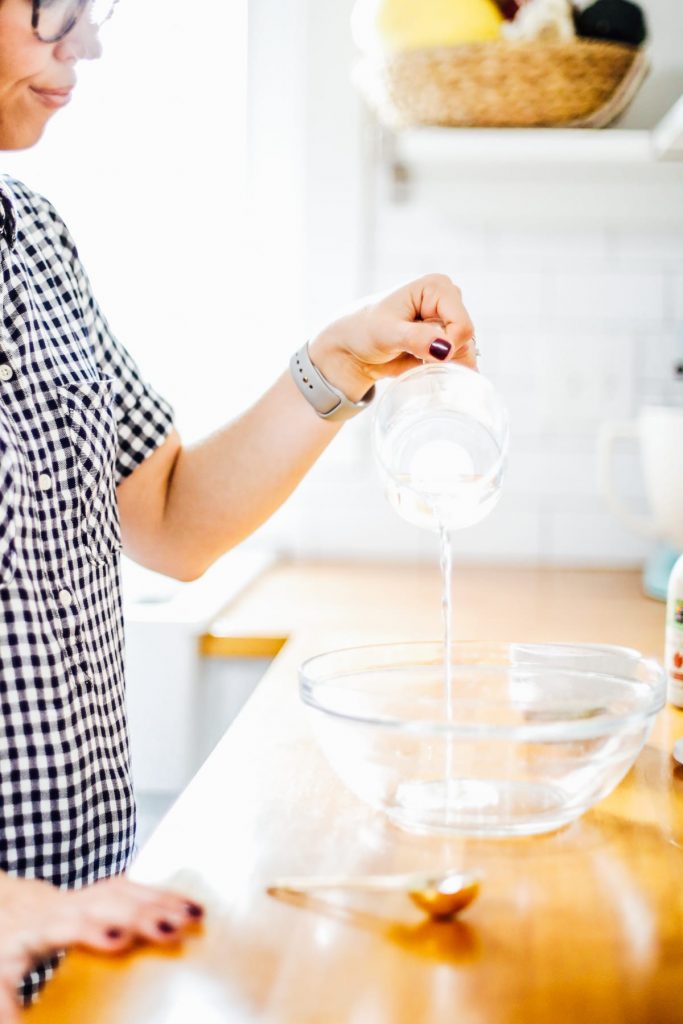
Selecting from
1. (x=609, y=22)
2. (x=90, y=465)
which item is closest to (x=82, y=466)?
(x=90, y=465)

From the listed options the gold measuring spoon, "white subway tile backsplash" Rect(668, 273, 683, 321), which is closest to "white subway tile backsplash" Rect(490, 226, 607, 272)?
"white subway tile backsplash" Rect(668, 273, 683, 321)

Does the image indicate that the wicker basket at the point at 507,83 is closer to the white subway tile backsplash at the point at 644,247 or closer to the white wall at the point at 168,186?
the white subway tile backsplash at the point at 644,247

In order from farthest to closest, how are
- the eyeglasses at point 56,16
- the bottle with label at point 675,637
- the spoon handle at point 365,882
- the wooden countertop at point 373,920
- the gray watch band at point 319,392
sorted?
the gray watch band at point 319,392, the bottle with label at point 675,637, the eyeglasses at point 56,16, the spoon handle at point 365,882, the wooden countertop at point 373,920

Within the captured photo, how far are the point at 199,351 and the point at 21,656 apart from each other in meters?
1.09

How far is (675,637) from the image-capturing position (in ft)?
3.43

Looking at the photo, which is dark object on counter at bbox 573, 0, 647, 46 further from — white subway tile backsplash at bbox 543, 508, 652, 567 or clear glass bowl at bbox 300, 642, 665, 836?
clear glass bowl at bbox 300, 642, 665, 836

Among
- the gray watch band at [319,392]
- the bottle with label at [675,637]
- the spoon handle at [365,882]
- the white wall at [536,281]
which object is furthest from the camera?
the white wall at [536,281]

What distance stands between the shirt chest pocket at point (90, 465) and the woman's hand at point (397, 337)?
0.21m

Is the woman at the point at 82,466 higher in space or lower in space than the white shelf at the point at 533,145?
lower


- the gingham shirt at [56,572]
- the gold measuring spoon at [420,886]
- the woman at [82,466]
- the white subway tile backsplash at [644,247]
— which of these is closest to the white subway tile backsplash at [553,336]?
the white subway tile backsplash at [644,247]

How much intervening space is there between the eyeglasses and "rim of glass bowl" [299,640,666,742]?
53 centimetres

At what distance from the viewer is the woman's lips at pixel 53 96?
3.23ft

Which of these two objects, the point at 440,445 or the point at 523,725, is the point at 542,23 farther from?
the point at 523,725

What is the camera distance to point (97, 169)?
1937mm
